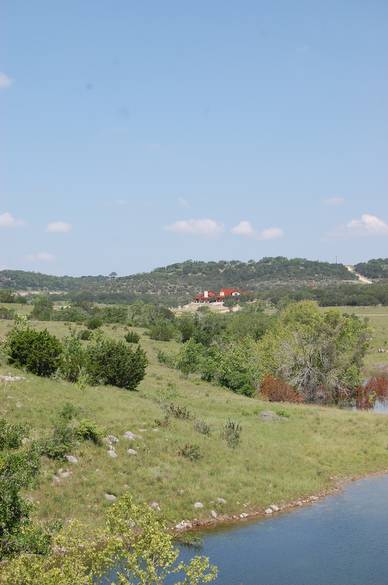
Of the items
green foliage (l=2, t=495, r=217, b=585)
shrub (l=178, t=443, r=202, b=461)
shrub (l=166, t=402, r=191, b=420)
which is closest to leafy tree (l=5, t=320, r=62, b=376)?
shrub (l=166, t=402, r=191, b=420)

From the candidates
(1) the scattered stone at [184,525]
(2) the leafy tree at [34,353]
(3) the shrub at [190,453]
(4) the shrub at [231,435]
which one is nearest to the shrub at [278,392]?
(4) the shrub at [231,435]

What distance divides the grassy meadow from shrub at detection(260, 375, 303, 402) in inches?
475

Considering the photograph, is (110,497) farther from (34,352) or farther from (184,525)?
(34,352)

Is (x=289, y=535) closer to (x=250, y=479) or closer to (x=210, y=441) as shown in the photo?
(x=250, y=479)

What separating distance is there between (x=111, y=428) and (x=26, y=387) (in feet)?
21.2

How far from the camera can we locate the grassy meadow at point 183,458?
3097 cm

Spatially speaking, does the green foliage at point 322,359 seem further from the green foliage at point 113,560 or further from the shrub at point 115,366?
the green foliage at point 113,560

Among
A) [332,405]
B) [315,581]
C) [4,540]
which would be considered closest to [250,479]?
[315,581]

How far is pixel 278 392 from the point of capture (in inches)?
2648

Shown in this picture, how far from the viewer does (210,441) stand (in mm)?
39750

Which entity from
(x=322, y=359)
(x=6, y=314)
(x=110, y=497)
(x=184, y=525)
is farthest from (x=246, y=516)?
(x=6, y=314)

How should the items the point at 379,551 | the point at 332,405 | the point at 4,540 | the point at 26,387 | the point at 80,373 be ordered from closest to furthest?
1. the point at 4,540
2. the point at 379,551
3. the point at 26,387
4. the point at 80,373
5. the point at 332,405

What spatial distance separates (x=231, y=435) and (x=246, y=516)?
8624 mm

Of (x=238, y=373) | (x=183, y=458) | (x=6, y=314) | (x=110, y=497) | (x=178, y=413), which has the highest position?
(x=6, y=314)
